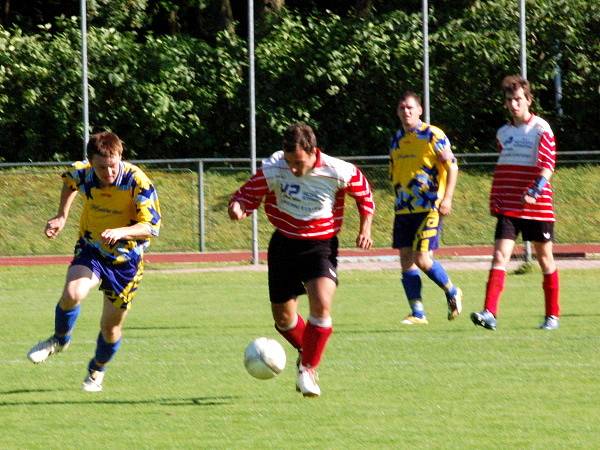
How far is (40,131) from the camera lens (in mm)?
25109

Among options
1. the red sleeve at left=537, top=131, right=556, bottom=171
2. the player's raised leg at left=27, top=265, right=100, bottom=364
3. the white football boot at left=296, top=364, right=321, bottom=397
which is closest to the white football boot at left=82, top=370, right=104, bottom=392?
the player's raised leg at left=27, top=265, right=100, bottom=364

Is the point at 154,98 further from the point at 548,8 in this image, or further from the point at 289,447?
the point at 289,447

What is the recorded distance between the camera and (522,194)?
11.0 meters

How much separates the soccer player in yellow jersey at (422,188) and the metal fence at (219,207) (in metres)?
11.1

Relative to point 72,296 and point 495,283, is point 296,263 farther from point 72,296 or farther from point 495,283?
point 495,283

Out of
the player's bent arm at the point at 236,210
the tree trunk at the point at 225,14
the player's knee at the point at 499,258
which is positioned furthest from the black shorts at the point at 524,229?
the tree trunk at the point at 225,14

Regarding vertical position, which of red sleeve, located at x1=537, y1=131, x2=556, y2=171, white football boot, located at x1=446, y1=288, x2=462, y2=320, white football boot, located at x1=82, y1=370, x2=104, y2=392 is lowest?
white football boot, located at x1=446, y1=288, x2=462, y2=320

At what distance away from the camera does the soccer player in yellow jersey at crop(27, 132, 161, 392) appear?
816cm

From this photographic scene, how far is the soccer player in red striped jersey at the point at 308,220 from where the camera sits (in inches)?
316

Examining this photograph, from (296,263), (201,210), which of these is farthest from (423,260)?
(201,210)

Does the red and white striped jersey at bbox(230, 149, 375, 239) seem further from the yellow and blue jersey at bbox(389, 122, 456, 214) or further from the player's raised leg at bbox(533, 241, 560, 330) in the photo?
the player's raised leg at bbox(533, 241, 560, 330)

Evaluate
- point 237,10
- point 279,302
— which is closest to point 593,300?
point 279,302

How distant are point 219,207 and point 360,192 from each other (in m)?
15.5

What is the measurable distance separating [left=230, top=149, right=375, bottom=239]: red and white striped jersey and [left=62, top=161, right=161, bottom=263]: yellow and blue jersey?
51 centimetres
